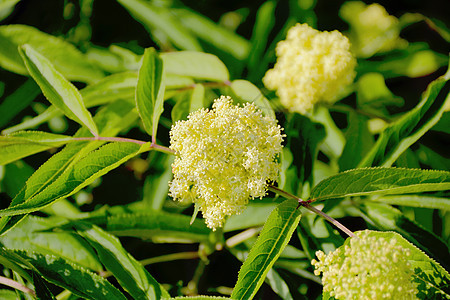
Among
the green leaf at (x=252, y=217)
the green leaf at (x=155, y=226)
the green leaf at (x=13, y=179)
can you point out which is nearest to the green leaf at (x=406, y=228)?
the green leaf at (x=252, y=217)

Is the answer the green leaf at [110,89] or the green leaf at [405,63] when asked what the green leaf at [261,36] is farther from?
the green leaf at [110,89]

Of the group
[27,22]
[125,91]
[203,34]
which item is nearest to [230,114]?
[125,91]

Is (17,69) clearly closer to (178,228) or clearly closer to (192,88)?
(192,88)

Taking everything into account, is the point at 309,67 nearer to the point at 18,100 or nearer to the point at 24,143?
the point at 24,143

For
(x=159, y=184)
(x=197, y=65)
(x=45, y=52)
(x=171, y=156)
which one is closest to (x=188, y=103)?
(x=197, y=65)

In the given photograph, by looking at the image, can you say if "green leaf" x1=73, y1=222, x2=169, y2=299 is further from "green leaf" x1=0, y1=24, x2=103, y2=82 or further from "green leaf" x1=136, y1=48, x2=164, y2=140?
"green leaf" x1=0, y1=24, x2=103, y2=82

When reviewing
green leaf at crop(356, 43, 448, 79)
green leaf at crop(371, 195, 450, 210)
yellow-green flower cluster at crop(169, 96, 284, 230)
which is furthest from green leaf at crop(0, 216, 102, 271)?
green leaf at crop(356, 43, 448, 79)
